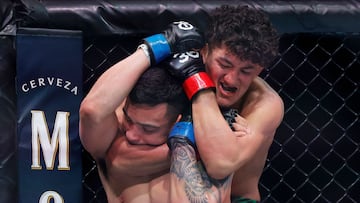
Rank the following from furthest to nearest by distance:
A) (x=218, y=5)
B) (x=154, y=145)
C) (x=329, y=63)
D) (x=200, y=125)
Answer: (x=329, y=63), (x=218, y=5), (x=154, y=145), (x=200, y=125)

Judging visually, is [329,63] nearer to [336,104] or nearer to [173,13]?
[336,104]

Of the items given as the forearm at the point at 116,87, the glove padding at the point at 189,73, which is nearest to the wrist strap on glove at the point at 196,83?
the glove padding at the point at 189,73

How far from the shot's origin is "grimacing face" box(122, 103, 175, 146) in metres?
1.65

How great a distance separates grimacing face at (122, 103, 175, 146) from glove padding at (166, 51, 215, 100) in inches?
3.5

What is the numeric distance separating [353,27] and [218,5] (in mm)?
401

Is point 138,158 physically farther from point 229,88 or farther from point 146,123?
point 229,88

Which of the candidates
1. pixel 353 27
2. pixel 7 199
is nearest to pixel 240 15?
pixel 353 27

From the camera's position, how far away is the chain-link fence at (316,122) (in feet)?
6.53

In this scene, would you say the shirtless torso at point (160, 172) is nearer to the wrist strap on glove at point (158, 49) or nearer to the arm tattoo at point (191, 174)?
the arm tattoo at point (191, 174)

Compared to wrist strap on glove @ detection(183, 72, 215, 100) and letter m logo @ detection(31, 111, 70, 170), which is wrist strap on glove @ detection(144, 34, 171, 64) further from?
letter m logo @ detection(31, 111, 70, 170)

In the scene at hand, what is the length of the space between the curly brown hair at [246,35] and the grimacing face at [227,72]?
0.02 m

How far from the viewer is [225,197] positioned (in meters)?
1.67

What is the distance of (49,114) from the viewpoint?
1.71 meters

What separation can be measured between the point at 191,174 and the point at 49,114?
15.7 inches
